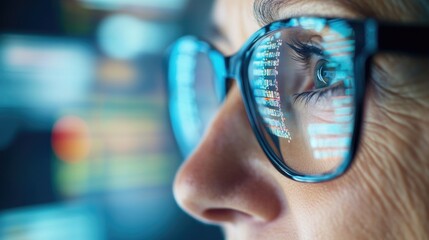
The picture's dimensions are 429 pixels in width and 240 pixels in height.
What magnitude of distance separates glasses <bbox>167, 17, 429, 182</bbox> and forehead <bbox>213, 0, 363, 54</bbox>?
0.08 ft

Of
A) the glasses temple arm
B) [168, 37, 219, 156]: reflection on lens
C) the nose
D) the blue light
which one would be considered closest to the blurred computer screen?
the blue light

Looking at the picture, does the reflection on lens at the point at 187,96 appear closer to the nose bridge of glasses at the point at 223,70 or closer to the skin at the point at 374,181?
the nose bridge of glasses at the point at 223,70

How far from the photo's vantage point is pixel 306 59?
61 centimetres

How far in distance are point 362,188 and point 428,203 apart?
69mm

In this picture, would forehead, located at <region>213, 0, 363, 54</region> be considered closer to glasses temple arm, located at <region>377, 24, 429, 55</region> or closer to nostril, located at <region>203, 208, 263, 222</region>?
glasses temple arm, located at <region>377, 24, 429, 55</region>

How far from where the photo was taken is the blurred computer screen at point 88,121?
155 cm

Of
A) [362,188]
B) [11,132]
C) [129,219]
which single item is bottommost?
[129,219]

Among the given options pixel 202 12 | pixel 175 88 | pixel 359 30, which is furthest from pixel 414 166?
pixel 202 12

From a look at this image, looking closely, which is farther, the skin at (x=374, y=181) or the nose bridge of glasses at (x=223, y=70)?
the nose bridge of glasses at (x=223, y=70)

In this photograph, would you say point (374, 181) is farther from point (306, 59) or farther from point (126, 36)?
point (126, 36)

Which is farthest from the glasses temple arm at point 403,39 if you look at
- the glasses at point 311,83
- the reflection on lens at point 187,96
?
the reflection on lens at point 187,96

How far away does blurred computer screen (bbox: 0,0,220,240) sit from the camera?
5.10 ft

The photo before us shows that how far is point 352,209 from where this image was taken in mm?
544

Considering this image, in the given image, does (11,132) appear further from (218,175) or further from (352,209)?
(352,209)
